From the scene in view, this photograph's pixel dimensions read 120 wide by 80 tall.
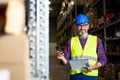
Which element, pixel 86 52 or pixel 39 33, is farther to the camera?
pixel 86 52

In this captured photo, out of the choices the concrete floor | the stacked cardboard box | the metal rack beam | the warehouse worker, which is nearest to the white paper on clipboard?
the warehouse worker

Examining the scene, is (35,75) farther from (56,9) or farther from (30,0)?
(56,9)

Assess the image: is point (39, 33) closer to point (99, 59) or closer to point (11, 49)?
point (11, 49)

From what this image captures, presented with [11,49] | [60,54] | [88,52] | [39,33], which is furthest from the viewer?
[88,52]

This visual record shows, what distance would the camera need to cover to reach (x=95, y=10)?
7188 mm

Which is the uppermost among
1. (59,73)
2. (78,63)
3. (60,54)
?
(60,54)

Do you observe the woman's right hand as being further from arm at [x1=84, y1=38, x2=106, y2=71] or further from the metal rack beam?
the metal rack beam

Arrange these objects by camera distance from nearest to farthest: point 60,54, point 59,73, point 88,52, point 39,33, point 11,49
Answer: point 11,49
point 39,33
point 60,54
point 88,52
point 59,73

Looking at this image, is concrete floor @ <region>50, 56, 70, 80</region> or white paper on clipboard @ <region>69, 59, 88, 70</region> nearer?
white paper on clipboard @ <region>69, 59, 88, 70</region>

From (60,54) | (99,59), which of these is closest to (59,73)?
(99,59)

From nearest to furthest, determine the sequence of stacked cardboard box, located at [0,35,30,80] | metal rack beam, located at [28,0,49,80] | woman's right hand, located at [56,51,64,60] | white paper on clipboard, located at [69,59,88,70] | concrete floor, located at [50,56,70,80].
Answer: stacked cardboard box, located at [0,35,30,80] → metal rack beam, located at [28,0,49,80] → woman's right hand, located at [56,51,64,60] → white paper on clipboard, located at [69,59,88,70] → concrete floor, located at [50,56,70,80]

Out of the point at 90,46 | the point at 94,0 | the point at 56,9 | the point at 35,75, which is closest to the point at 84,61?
the point at 90,46

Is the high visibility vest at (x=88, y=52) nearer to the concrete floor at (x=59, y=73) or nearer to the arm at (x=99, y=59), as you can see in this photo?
the arm at (x=99, y=59)

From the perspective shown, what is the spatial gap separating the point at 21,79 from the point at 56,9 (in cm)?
2483
